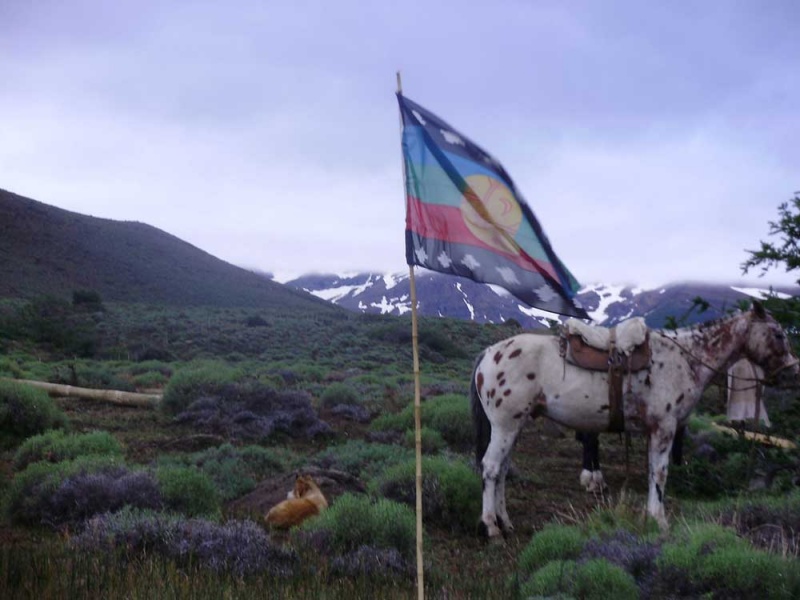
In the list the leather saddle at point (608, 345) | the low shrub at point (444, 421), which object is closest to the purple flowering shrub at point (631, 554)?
the leather saddle at point (608, 345)

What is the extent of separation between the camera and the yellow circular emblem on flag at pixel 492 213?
5586 mm

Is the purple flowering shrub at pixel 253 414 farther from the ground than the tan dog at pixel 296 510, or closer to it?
closer to it

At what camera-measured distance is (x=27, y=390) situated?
554 inches

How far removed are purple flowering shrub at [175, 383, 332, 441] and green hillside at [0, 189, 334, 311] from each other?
157 ft

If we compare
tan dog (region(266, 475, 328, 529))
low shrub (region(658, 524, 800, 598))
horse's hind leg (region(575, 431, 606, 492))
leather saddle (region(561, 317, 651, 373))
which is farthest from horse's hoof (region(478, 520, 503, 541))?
horse's hind leg (region(575, 431, 606, 492))

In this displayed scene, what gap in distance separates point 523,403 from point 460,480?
1.58 m

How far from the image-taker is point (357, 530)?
7.02m

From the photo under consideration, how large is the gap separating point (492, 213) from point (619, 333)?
3154 millimetres

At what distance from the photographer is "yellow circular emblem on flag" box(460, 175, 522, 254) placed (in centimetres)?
559

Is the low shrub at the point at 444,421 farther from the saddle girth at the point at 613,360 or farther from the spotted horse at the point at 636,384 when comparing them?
the saddle girth at the point at 613,360

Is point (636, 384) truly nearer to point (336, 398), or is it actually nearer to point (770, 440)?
point (770, 440)

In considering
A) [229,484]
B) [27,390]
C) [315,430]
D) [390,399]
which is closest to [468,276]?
[229,484]

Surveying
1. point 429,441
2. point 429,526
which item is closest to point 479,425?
point 429,526

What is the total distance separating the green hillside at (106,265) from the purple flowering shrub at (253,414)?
47.9 meters
